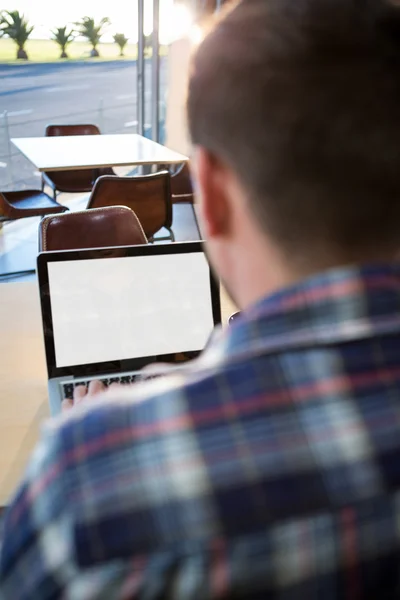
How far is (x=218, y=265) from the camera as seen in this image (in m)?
0.55

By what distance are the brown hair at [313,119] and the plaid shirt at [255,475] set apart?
0.06m

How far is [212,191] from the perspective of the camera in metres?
0.51

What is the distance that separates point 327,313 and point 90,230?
1.74 metres

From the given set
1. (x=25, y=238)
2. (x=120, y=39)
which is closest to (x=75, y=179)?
(x=25, y=238)

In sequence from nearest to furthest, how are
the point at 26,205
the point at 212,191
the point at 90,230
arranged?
the point at 212,191
the point at 90,230
the point at 26,205

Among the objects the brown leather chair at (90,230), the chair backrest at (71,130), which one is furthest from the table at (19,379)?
the chair backrest at (71,130)

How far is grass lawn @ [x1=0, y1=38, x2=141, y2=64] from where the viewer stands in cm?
580

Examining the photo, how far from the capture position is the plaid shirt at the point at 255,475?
0.38m

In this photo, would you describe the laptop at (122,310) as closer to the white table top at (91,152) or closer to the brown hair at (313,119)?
the brown hair at (313,119)

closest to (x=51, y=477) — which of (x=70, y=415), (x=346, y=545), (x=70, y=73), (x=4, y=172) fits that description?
(x=70, y=415)

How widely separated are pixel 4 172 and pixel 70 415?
630cm

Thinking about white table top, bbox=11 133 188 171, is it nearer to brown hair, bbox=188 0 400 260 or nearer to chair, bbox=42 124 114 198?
chair, bbox=42 124 114 198

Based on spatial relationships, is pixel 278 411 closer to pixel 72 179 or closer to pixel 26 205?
pixel 26 205

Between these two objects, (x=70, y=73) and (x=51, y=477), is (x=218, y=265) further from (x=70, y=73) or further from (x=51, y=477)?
(x=70, y=73)
